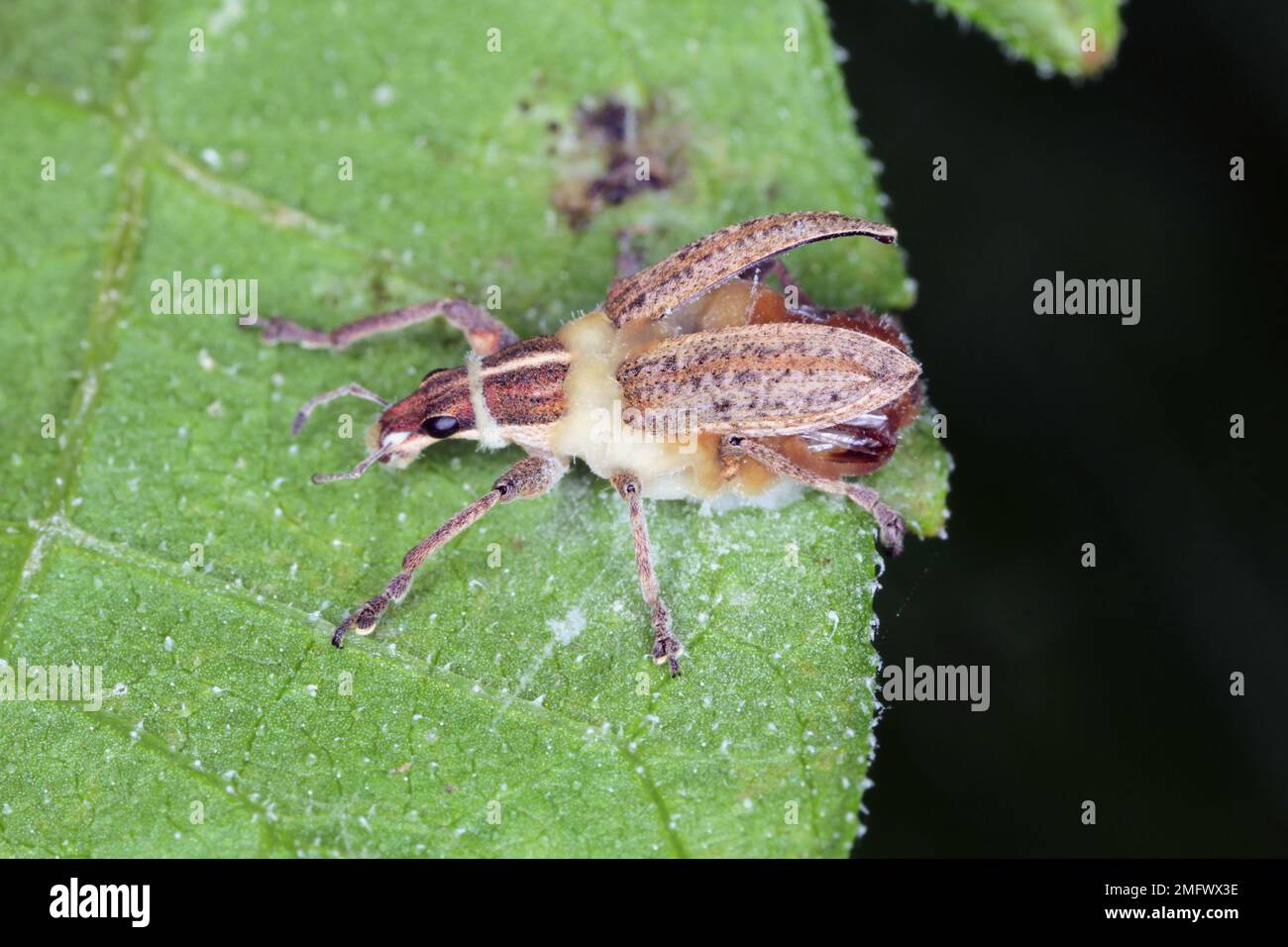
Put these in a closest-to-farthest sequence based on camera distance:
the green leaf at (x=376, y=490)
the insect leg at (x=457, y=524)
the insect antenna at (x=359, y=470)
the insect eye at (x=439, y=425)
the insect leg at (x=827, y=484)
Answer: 1. the green leaf at (x=376, y=490)
2. the insect leg at (x=457, y=524)
3. the insect leg at (x=827, y=484)
4. the insect antenna at (x=359, y=470)
5. the insect eye at (x=439, y=425)

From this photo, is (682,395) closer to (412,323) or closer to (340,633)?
(412,323)

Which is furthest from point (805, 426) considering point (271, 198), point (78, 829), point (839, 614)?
point (78, 829)

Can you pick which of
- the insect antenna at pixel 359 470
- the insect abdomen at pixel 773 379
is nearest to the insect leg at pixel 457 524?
the insect antenna at pixel 359 470

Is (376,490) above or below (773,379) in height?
below

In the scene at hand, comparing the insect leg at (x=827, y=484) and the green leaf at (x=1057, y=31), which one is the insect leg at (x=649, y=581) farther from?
the green leaf at (x=1057, y=31)

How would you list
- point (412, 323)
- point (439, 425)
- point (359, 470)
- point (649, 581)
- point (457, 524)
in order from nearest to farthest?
point (649, 581) < point (457, 524) < point (359, 470) < point (439, 425) < point (412, 323)

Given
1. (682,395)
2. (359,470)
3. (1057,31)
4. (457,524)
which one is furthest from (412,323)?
(1057,31)

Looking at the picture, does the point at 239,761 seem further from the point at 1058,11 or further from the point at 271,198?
the point at 1058,11
